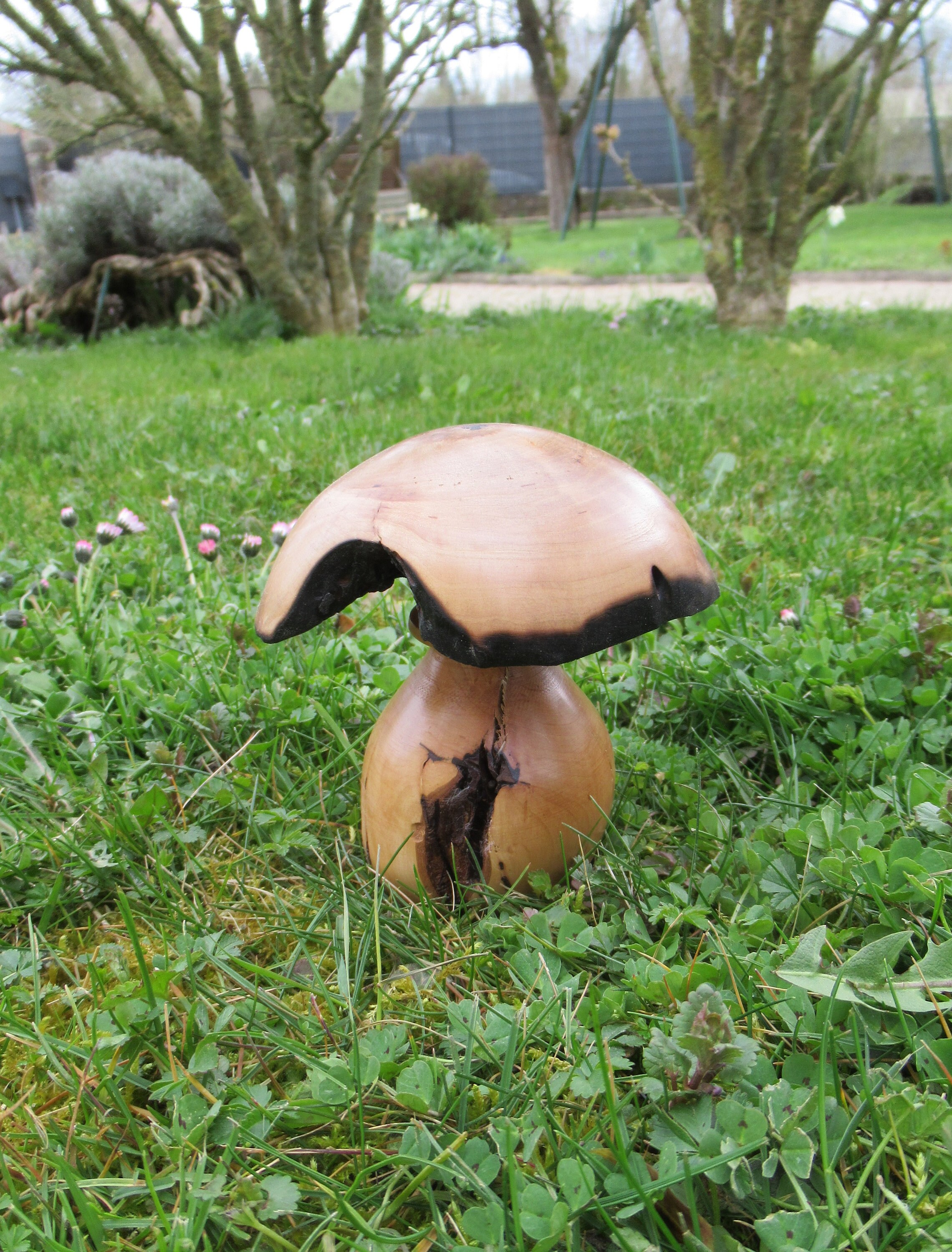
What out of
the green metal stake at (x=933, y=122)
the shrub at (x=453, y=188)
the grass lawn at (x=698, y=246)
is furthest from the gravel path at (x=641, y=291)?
the shrub at (x=453, y=188)

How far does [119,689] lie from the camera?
6.54 ft

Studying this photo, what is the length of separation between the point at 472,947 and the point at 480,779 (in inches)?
10.4

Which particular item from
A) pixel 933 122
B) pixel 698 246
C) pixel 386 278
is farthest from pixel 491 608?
pixel 933 122

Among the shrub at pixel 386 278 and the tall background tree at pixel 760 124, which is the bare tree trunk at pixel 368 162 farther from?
the tall background tree at pixel 760 124

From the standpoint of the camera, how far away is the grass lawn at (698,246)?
13195mm

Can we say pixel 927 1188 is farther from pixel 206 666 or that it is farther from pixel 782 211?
pixel 782 211

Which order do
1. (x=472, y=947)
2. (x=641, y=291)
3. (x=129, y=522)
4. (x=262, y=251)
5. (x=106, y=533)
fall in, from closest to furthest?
(x=472, y=947) < (x=106, y=533) < (x=129, y=522) < (x=262, y=251) < (x=641, y=291)

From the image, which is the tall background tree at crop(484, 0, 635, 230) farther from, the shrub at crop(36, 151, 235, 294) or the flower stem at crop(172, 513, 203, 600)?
the flower stem at crop(172, 513, 203, 600)

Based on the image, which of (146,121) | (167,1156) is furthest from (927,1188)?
(146,121)

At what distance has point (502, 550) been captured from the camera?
1179 mm

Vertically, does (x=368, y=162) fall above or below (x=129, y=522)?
above

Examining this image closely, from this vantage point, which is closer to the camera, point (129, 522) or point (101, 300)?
point (129, 522)

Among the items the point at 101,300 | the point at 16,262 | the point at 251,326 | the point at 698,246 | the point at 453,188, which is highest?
the point at 453,188

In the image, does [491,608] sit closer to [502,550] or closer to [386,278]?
[502,550]
